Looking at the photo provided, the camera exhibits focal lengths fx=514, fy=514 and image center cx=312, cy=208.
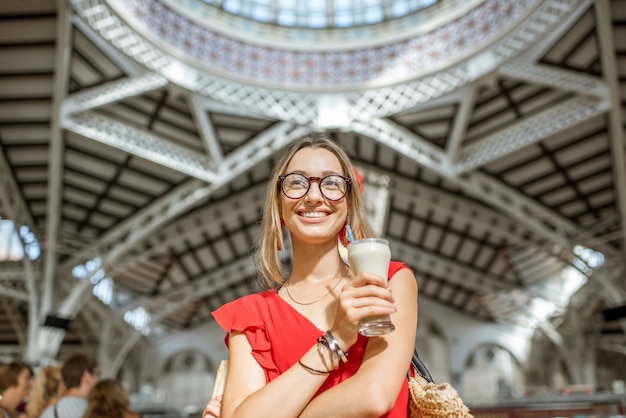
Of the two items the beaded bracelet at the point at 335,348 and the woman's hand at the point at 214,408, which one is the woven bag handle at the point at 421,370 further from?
the woman's hand at the point at 214,408

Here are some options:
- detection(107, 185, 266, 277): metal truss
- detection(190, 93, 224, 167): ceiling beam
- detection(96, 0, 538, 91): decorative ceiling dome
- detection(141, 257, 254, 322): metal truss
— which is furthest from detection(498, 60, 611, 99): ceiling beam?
detection(141, 257, 254, 322): metal truss

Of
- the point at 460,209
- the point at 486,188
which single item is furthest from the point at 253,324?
the point at 460,209

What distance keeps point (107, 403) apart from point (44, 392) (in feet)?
3.81

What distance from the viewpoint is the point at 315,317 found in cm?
131

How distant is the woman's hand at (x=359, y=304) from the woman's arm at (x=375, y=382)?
0.06 m

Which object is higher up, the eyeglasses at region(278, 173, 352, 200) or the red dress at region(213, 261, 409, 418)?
the eyeglasses at region(278, 173, 352, 200)

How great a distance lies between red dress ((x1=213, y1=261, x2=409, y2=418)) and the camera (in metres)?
1.22

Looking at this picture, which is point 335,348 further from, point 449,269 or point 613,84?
point 449,269

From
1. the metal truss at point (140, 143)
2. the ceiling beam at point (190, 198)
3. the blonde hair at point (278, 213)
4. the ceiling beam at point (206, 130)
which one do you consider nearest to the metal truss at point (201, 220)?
the ceiling beam at point (190, 198)

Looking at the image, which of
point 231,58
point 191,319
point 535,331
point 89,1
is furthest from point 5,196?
point 535,331

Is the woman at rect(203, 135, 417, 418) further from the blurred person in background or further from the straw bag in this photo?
the blurred person in background

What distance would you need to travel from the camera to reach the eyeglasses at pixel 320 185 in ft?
4.58

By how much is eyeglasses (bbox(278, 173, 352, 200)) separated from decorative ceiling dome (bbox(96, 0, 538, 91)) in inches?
426

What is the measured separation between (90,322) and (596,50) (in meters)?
18.7
